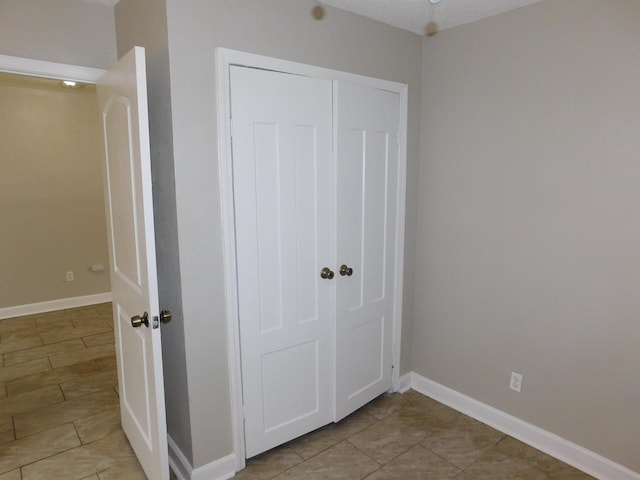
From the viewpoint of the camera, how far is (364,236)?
8.28 ft

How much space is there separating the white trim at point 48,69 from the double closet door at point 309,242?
85 centimetres

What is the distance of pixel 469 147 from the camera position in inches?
99.0

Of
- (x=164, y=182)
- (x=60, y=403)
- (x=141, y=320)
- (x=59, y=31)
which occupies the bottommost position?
(x=60, y=403)

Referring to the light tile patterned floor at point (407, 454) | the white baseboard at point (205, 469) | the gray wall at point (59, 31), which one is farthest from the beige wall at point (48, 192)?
the light tile patterned floor at point (407, 454)

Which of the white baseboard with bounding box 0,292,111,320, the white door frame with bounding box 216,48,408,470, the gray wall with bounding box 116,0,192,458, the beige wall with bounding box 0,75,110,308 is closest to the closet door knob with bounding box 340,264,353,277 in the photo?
the white door frame with bounding box 216,48,408,470

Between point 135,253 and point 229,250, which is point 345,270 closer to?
point 229,250

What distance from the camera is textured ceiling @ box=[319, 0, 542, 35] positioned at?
2.13 meters

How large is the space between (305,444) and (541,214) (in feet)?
6.02

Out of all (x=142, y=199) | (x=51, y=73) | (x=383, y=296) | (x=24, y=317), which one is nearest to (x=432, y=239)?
(x=383, y=296)

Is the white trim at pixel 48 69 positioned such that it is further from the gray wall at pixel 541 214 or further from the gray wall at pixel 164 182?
the gray wall at pixel 541 214

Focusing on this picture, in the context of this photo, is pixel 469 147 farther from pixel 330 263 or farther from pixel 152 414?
pixel 152 414

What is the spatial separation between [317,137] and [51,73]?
53.0 inches

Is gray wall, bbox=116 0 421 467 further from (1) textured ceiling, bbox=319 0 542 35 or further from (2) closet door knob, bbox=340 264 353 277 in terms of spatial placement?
(2) closet door knob, bbox=340 264 353 277

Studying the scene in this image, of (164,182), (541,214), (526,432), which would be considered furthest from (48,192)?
(526,432)
